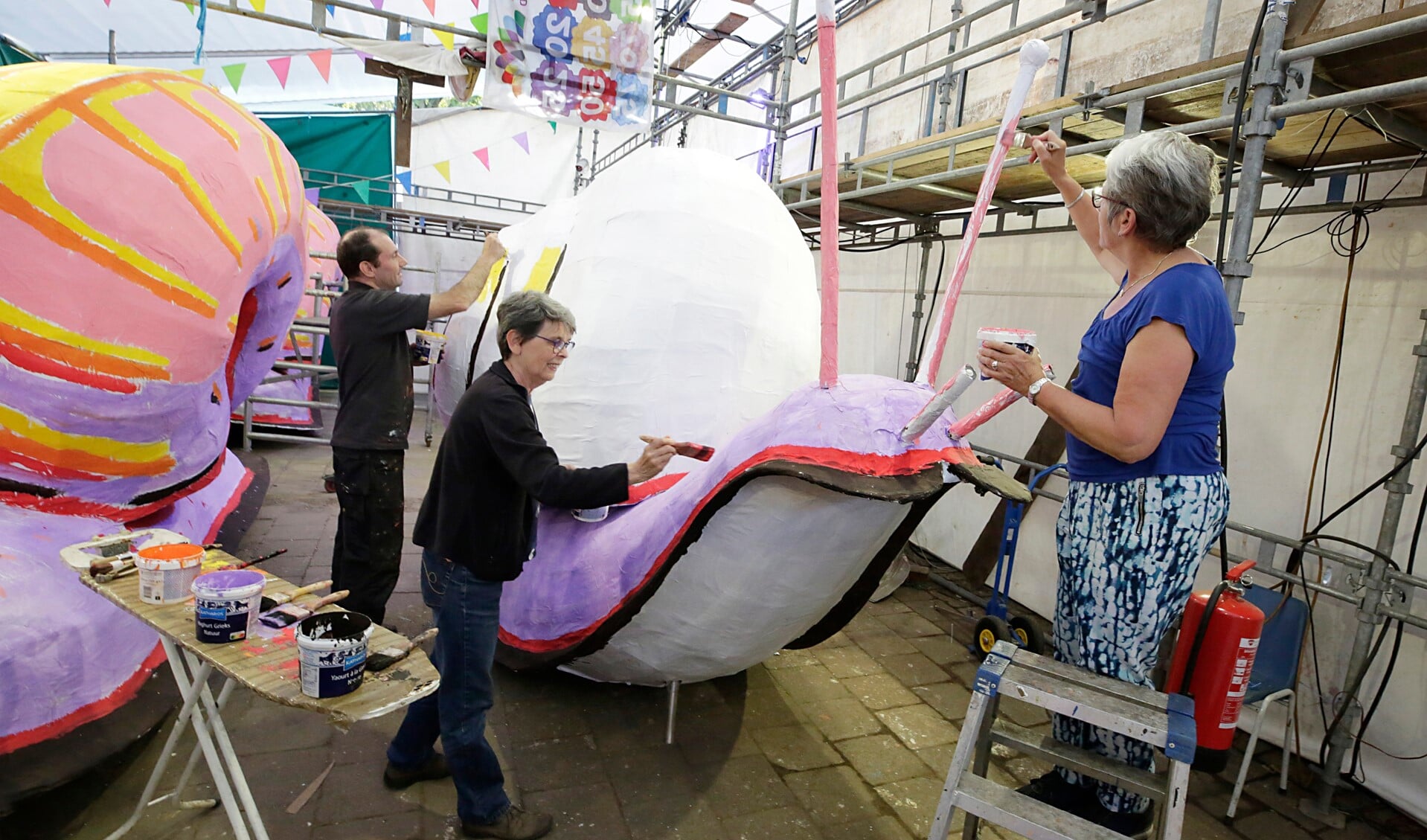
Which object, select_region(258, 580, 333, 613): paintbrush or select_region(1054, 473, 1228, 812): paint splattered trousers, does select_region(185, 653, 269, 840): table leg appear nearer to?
select_region(258, 580, 333, 613): paintbrush

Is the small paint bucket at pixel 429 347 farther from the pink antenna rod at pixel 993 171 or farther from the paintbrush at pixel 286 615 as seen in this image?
the pink antenna rod at pixel 993 171

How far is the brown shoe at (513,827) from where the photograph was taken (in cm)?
200

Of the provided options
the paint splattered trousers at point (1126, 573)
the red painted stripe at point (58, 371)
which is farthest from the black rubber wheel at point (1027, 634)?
the red painted stripe at point (58, 371)

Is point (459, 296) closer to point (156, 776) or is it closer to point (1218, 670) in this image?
point (156, 776)

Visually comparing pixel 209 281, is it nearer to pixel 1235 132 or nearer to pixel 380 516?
pixel 380 516

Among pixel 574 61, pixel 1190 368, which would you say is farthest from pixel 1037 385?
pixel 574 61

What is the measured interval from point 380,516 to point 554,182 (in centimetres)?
1084

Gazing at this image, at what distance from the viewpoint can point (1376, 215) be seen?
277 centimetres

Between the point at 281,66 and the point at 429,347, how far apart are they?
610 cm

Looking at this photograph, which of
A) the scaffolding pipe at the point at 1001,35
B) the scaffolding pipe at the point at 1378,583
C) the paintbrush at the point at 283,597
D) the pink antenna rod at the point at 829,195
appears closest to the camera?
the pink antenna rod at the point at 829,195

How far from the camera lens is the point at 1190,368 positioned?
150cm

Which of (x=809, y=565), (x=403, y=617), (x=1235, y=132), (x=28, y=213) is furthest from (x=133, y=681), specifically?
(x=1235, y=132)

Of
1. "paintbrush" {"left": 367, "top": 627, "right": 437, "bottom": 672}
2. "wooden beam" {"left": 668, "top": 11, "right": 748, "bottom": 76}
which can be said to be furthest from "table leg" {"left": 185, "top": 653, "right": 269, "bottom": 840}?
"wooden beam" {"left": 668, "top": 11, "right": 748, "bottom": 76}

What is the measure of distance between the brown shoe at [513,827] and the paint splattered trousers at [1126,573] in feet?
4.40
